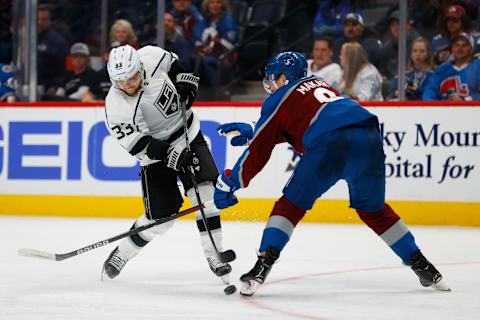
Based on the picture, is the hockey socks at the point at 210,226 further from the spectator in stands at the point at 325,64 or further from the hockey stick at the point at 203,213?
the spectator in stands at the point at 325,64

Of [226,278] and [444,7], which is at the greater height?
[444,7]

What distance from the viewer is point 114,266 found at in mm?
4980

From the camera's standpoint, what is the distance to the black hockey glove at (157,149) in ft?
15.4

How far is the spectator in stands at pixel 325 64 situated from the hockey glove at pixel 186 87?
315 cm

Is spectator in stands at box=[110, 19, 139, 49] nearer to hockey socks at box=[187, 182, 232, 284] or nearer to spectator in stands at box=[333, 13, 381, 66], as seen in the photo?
spectator in stands at box=[333, 13, 381, 66]

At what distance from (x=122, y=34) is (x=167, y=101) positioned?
148 inches

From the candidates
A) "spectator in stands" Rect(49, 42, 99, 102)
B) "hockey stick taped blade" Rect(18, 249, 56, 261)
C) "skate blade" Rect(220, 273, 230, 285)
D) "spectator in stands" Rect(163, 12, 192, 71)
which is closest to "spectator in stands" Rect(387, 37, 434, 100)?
"spectator in stands" Rect(163, 12, 192, 71)

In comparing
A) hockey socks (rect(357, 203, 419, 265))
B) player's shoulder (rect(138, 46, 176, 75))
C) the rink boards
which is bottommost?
the rink boards

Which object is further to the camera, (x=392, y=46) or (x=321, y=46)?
(x=321, y=46)

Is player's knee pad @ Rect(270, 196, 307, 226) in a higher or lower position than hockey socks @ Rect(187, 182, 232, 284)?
higher

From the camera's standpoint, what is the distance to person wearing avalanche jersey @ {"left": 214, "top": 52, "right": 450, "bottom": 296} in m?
4.34

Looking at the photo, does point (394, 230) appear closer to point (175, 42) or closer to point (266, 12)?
point (175, 42)

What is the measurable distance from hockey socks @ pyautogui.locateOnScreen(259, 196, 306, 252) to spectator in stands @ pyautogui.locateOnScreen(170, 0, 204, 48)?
14.7 ft

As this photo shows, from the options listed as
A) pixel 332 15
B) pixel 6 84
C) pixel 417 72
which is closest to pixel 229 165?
pixel 332 15
